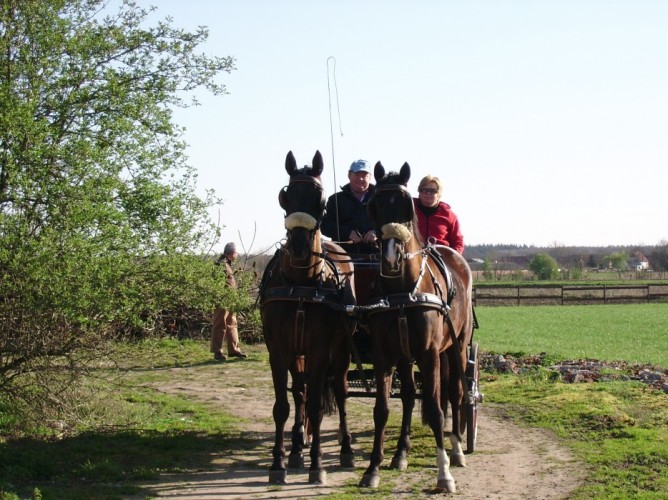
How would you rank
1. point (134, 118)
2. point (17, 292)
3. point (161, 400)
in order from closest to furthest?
point (17, 292) < point (134, 118) < point (161, 400)

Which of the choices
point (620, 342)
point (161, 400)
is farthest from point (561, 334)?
point (161, 400)

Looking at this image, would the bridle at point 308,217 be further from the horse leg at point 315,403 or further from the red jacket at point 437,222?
the red jacket at point 437,222

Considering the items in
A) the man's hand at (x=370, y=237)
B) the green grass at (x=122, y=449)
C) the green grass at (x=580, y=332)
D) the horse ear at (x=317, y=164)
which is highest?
the horse ear at (x=317, y=164)

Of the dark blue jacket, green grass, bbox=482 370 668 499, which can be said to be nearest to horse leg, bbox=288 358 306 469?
the dark blue jacket

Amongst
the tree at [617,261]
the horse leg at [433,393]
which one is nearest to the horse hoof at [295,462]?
the horse leg at [433,393]

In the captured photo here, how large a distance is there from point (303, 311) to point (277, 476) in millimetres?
1402

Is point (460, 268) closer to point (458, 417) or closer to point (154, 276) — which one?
point (458, 417)

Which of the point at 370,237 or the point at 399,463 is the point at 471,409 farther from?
the point at 370,237

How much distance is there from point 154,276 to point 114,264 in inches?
36.9

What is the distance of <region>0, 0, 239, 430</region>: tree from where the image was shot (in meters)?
8.11

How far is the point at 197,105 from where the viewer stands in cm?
1059

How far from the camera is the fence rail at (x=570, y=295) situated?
153 feet

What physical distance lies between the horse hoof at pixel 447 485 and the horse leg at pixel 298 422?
1451mm

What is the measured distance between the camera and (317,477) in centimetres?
740
